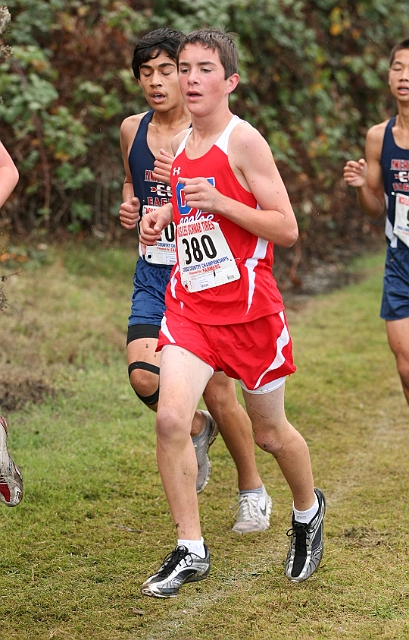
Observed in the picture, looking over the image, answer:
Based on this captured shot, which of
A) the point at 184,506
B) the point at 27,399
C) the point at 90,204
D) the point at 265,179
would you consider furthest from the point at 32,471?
the point at 90,204

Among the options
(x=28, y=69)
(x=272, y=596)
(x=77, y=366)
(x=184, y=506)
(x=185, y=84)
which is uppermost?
(x=185, y=84)

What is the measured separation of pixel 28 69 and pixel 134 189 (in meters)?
4.55

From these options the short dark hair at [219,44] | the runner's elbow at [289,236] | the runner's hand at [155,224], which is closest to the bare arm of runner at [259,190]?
the runner's elbow at [289,236]

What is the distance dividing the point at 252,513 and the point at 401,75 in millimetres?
2445

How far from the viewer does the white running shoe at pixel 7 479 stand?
354 cm

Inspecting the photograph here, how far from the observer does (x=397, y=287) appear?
5.14m

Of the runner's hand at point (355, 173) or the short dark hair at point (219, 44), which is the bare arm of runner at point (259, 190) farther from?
the runner's hand at point (355, 173)

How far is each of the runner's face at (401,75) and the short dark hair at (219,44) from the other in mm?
1735

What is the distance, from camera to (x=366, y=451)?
5.75 metres

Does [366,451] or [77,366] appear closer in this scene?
[366,451]

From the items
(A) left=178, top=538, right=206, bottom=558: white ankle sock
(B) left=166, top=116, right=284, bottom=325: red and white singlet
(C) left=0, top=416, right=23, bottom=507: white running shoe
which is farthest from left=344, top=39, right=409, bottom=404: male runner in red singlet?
(C) left=0, top=416, right=23, bottom=507: white running shoe

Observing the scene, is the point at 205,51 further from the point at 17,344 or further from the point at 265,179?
the point at 17,344

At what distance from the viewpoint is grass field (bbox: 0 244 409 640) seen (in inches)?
144

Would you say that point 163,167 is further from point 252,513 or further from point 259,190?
point 252,513
